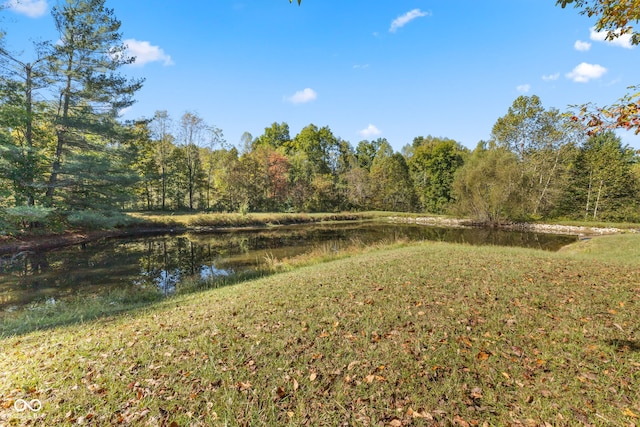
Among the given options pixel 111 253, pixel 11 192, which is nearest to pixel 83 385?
pixel 111 253

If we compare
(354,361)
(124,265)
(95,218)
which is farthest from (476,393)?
(95,218)

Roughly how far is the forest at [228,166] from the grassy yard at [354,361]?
2.76m

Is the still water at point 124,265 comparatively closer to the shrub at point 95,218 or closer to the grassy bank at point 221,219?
the shrub at point 95,218

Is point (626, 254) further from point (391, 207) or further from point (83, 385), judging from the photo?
point (391, 207)

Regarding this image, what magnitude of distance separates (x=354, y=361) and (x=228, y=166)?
3749 centimetres

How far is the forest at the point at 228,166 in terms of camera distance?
673 inches

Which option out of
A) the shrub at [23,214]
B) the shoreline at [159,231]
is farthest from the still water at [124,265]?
the shrub at [23,214]

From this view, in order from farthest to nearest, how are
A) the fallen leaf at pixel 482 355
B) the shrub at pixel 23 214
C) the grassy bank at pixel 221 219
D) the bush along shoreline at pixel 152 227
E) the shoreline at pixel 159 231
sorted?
the grassy bank at pixel 221 219 → the bush along shoreline at pixel 152 227 → the shoreline at pixel 159 231 → the shrub at pixel 23 214 → the fallen leaf at pixel 482 355

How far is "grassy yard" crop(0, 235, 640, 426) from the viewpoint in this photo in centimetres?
288

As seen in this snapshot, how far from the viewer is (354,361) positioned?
146 inches

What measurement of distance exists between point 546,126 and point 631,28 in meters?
37.0

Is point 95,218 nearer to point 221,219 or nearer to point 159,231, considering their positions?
point 159,231

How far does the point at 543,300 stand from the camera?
17.7ft

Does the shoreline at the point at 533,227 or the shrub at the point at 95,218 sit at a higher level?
the shrub at the point at 95,218
